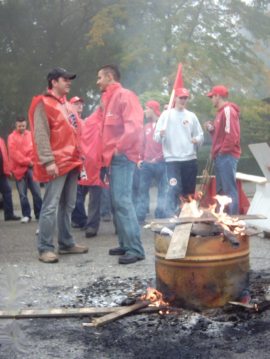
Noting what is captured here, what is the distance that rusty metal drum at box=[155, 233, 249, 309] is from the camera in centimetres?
399

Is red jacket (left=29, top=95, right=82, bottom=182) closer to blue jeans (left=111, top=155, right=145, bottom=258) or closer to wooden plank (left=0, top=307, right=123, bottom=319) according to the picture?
blue jeans (left=111, top=155, right=145, bottom=258)

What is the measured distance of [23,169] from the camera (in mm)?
9328

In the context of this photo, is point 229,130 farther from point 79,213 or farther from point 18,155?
point 18,155

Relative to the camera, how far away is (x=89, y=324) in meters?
3.88

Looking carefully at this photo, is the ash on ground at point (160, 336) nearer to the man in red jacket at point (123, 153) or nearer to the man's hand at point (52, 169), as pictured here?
the man in red jacket at point (123, 153)

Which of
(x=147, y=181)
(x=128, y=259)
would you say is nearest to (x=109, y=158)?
(x=128, y=259)

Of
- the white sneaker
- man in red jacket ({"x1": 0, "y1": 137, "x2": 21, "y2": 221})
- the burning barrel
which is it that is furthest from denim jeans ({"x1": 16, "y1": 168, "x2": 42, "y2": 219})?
the burning barrel

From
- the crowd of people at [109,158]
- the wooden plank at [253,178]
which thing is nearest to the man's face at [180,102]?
the crowd of people at [109,158]

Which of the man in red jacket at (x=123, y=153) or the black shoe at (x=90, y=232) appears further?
the black shoe at (x=90, y=232)

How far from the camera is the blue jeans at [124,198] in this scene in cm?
565

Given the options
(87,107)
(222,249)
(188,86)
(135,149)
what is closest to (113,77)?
(135,149)

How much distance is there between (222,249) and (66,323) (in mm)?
1116

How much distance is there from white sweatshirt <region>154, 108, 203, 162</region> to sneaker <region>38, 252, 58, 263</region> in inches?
90.8

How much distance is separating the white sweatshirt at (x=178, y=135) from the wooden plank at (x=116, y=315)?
12.1 ft
